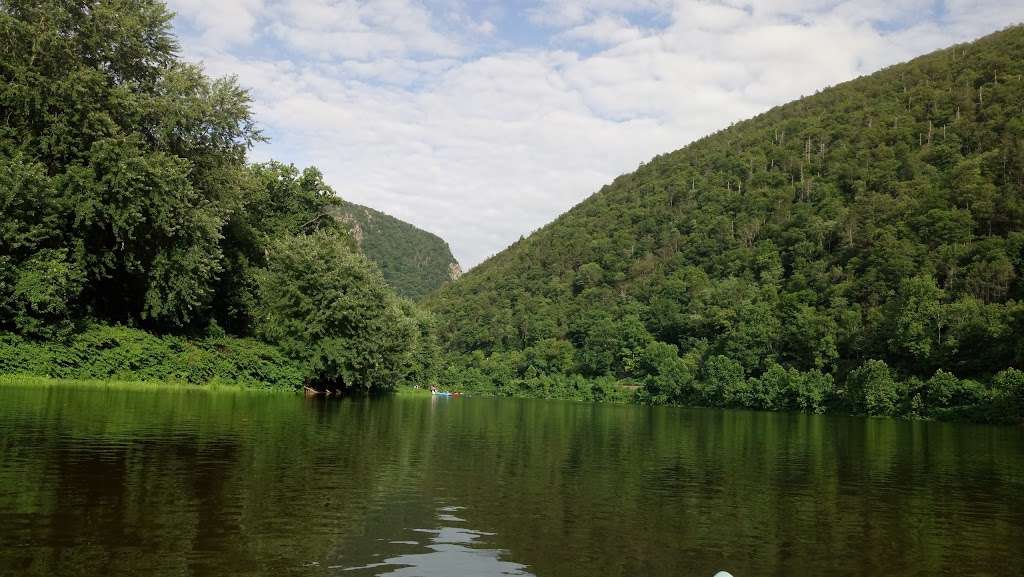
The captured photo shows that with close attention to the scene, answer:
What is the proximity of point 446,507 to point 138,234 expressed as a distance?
3662 centimetres

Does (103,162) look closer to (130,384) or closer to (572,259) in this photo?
(130,384)

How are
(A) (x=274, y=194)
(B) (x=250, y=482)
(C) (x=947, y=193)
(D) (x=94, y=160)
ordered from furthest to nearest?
(C) (x=947, y=193)
(A) (x=274, y=194)
(D) (x=94, y=160)
(B) (x=250, y=482)

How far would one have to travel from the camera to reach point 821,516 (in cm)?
1448

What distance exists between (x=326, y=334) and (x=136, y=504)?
42.8 meters

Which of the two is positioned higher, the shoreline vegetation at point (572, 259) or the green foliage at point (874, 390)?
the shoreline vegetation at point (572, 259)

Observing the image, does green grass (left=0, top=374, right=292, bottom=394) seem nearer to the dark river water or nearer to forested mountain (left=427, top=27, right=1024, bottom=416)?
the dark river water

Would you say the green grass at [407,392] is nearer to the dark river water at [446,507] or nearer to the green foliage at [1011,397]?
the green foliage at [1011,397]

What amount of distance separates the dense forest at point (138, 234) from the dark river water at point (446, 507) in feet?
A: 55.7

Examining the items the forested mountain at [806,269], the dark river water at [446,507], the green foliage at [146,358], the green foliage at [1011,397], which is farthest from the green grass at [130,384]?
the forested mountain at [806,269]

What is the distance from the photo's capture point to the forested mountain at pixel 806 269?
293 feet

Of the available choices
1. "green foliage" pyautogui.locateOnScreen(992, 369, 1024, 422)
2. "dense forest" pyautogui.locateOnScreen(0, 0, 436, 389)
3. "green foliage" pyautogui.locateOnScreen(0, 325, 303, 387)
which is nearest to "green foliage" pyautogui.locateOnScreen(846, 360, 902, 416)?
"green foliage" pyautogui.locateOnScreen(992, 369, 1024, 422)

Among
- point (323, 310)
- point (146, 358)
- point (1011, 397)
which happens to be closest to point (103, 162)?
point (146, 358)

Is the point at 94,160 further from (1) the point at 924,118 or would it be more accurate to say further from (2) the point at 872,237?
(1) the point at 924,118

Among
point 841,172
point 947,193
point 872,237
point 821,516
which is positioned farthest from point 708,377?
point 821,516
